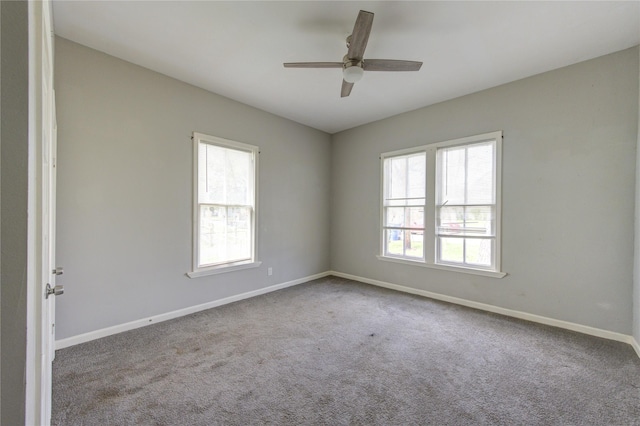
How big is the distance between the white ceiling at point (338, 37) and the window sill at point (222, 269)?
2310 mm

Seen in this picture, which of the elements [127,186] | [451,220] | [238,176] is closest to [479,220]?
[451,220]

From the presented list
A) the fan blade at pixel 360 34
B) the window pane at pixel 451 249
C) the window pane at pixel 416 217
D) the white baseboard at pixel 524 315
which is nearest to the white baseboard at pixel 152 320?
the white baseboard at pixel 524 315

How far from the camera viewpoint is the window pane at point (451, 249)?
370cm

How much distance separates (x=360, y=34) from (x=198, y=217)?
267 cm

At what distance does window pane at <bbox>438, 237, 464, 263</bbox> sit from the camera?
370cm

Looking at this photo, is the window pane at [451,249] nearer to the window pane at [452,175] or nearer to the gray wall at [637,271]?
the window pane at [452,175]

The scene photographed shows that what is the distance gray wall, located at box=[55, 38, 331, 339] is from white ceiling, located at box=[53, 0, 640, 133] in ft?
0.99

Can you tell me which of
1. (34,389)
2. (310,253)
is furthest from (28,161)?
(310,253)

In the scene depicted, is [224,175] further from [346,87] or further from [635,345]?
[635,345]

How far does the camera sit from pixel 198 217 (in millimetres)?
3365

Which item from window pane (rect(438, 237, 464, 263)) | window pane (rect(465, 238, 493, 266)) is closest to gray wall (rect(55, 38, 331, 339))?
window pane (rect(438, 237, 464, 263))

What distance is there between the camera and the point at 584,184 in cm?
280

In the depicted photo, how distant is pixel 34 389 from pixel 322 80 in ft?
10.8

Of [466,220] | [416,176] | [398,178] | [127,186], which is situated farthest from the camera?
[398,178]
